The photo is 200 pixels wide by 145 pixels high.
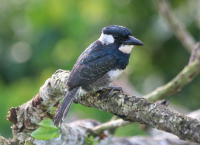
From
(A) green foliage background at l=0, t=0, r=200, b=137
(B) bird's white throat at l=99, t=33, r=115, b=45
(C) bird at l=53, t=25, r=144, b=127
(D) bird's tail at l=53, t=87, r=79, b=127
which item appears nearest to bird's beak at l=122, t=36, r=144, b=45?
(C) bird at l=53, t=25, r=144, b=127

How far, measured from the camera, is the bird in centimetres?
271

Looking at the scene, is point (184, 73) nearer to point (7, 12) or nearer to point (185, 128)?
point (185, 128)

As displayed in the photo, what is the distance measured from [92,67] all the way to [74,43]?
2.60 metres

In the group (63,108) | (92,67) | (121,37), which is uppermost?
(121,37)

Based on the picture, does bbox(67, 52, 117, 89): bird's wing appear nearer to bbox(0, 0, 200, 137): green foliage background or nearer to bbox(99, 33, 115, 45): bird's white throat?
bbox(99, 33, 115, 45): bird's white throat

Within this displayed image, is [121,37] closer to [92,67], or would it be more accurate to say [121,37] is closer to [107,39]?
[107,39]

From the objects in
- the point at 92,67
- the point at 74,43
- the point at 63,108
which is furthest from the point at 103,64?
the point at 74,43

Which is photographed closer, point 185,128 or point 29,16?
point 185,128

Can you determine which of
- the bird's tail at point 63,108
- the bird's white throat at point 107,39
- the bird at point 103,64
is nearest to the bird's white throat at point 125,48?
the bird at point 103,64

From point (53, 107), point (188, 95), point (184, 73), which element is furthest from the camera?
point (188, 95)

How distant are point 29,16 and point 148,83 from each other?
314cm

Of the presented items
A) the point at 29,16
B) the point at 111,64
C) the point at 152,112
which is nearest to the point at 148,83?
the point at 29,16

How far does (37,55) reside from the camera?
5.57 metres

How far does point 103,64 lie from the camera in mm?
2795
